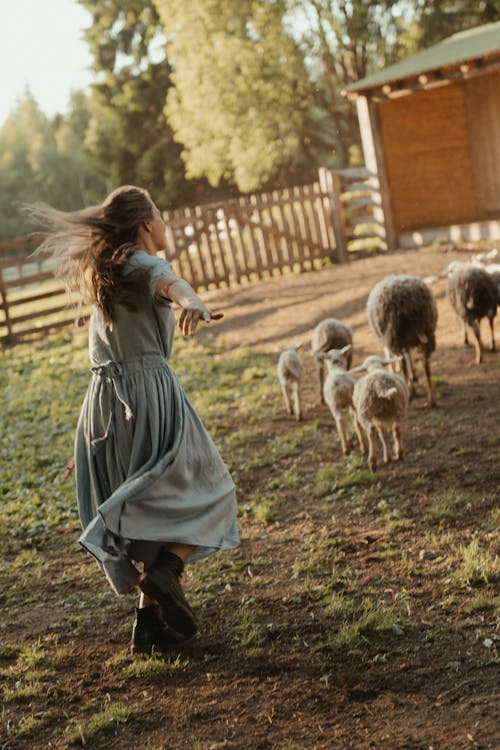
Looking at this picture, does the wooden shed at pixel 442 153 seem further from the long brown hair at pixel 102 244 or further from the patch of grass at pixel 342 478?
the long brown hair at pixel 102 244

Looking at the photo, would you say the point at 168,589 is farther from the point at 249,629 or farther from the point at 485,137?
the point at 485,137

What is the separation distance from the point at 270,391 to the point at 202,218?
28.8 feet

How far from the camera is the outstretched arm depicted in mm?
3578

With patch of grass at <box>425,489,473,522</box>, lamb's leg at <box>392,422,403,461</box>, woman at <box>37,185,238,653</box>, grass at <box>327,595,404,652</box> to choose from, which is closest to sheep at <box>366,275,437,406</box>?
lamb's leg at <box>392,422,403,461</box>

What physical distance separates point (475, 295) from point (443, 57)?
10.3 m

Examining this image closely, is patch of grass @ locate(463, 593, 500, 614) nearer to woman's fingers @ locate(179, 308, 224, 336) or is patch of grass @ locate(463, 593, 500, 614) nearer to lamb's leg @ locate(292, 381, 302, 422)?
woman's fingers @ locate(179, 308, 224, 336)

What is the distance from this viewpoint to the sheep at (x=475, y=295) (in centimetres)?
870

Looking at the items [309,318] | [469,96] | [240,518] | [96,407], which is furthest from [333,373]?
[469,96]

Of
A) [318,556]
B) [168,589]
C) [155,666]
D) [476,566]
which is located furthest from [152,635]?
[476,566]

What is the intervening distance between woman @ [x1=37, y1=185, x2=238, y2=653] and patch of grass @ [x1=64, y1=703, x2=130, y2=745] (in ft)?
1.60

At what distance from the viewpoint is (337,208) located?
18.8 meters

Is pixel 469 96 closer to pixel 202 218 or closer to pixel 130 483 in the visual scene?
pixel 202 218

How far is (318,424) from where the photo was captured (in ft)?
26.9

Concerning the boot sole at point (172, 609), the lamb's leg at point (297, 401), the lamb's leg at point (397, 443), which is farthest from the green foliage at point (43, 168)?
the boot sole at point (172, 609)
